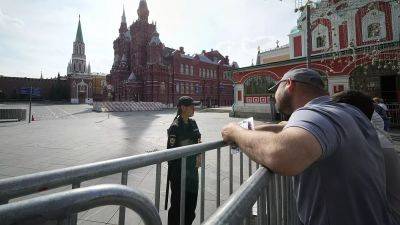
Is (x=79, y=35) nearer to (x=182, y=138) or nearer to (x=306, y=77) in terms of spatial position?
(x=182, y=138)

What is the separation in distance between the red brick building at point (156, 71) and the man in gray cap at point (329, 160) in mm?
51116

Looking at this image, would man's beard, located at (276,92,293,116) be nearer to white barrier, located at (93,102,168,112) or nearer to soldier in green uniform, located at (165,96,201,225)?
soldier in green uniform, located at (165,96,201,225)

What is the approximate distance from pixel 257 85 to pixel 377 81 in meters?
9.78

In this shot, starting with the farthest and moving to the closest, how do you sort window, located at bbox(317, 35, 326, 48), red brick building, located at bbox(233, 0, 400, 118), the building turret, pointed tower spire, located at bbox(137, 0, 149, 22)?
the building turret
pointed tower spire, located at bbox(137, 0, 149, 22)
window, located at bbox(317, 35, 326, 48)
red brick building, located at bbox(233, 0, 400, 118)

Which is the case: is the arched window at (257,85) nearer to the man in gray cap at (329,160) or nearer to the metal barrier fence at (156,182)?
the metal barrier fence at (156,182)

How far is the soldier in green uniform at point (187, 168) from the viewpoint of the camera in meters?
3.33

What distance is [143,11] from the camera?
5766cm

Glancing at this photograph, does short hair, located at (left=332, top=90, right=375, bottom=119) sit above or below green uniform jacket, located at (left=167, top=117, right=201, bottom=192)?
above

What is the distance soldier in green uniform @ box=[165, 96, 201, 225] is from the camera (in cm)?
333

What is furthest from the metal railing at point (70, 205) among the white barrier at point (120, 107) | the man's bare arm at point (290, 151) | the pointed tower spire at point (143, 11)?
the pointed tower spire at point (143, 11)

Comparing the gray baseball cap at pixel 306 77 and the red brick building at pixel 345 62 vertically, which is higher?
the red brick building at pixel 345 62

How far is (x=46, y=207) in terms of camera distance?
0.68 m

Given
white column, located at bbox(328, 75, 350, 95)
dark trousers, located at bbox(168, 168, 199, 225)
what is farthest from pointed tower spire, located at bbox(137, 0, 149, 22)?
dark trousers, located at bbox(168, 168, 199, 225)

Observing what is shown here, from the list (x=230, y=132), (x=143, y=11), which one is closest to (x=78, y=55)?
(x=143, y=11)
